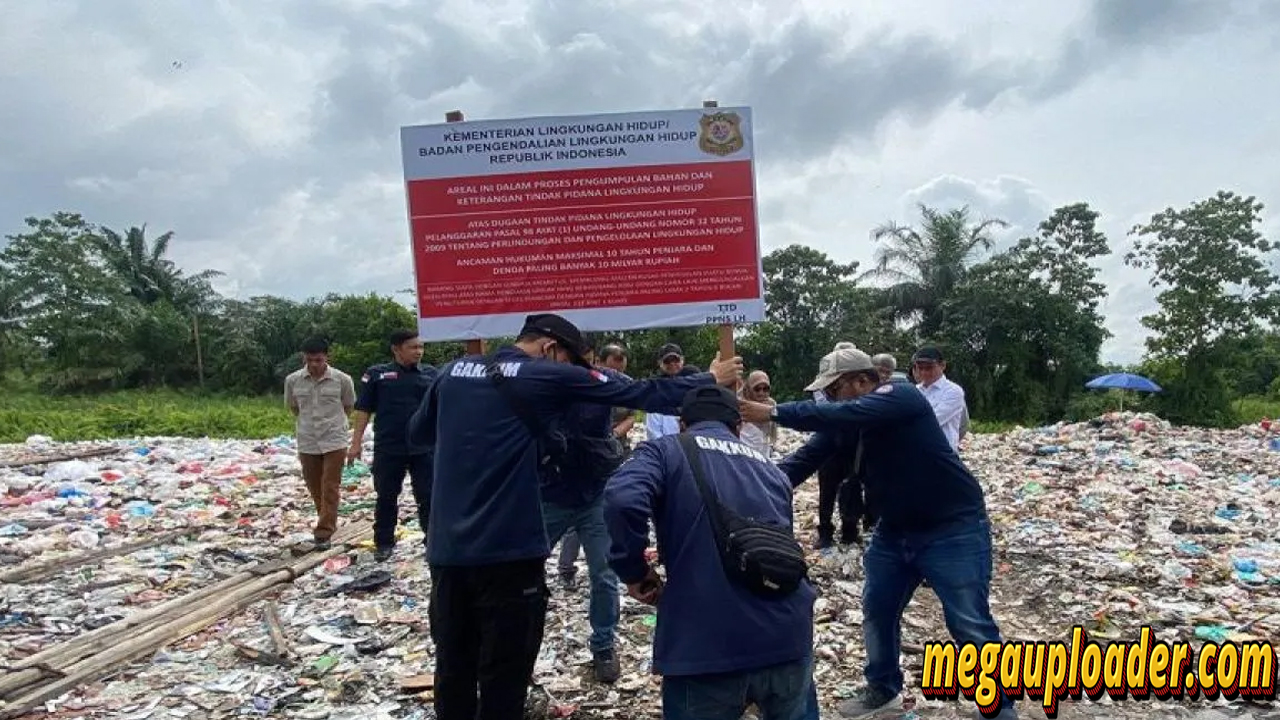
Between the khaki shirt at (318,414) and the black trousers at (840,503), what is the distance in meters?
3.64

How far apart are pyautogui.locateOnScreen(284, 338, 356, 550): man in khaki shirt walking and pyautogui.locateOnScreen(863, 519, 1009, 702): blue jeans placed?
4.21 meters

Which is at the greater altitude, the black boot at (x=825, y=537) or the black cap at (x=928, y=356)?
the black cap at (x=928, y=356)

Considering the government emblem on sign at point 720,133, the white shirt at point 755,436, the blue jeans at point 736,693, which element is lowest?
the blue jeans at point 736,693

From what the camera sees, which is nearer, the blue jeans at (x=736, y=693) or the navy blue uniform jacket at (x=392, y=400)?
the blue jeans at (x=736, y=693)

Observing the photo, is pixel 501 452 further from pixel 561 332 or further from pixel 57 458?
pixel 57 458

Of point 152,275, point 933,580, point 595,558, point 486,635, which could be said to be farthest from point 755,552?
point 152,275

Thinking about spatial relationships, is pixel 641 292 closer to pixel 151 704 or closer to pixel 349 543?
pixel 151 704

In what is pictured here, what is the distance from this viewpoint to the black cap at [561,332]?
3.00 metres

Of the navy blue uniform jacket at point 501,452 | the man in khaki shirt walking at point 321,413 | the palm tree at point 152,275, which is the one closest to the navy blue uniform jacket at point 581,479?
the navy blue uniform jacket at point 501,452

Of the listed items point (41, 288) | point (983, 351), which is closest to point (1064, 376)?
point (983, 351)

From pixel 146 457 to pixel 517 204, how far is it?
35.0ft

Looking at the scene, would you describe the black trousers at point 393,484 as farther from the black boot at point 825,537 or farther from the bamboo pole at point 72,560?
the black boot at point 825,537

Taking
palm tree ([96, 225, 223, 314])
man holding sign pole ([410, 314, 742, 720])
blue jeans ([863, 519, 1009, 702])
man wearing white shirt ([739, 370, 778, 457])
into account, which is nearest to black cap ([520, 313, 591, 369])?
man holding sign pole ([410, 314, 742, 720])

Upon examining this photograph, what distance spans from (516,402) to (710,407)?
709mm
